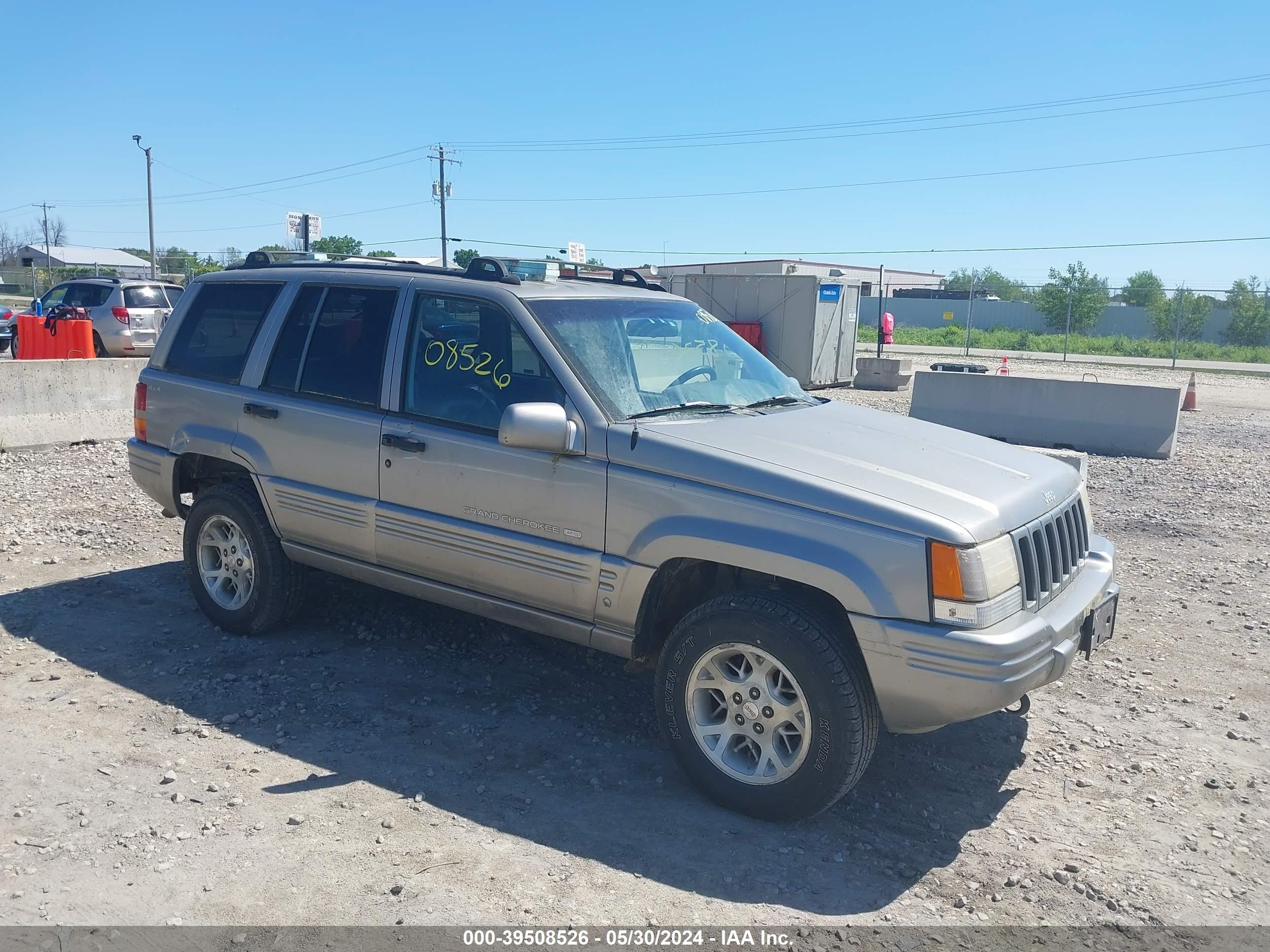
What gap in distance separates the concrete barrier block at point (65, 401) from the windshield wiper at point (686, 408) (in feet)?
27.1

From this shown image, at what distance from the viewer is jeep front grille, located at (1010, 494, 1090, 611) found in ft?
12.2

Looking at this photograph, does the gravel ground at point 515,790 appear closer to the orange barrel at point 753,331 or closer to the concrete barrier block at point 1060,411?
the concrete barrier block at point 1060,411

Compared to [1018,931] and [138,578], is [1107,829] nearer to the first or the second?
[1018,931]

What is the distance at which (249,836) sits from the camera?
365 cm

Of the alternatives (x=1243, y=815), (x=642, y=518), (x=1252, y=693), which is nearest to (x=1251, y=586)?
(x=1252, y=693)

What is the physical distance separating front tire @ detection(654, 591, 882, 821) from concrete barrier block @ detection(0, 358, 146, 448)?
8853mm

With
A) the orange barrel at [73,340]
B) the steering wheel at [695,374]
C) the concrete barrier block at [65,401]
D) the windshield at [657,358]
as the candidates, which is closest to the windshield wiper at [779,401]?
the windshield at [657,358]

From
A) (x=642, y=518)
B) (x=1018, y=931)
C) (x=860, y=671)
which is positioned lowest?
(x=1018, y=931)

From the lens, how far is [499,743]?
445 centimetres

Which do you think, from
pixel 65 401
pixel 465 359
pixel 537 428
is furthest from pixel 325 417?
pixel 65 401

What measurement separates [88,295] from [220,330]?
15.9 meters

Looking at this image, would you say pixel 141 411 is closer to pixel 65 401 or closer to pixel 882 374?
pixel 65 401

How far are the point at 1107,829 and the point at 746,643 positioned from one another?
5.17ft

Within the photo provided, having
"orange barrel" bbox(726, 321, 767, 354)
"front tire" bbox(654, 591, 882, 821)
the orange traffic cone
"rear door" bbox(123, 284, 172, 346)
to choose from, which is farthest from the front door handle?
"orange barrel" bbox(726, 321, 767, 354)
